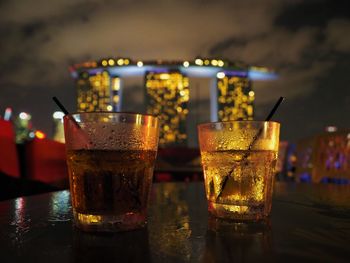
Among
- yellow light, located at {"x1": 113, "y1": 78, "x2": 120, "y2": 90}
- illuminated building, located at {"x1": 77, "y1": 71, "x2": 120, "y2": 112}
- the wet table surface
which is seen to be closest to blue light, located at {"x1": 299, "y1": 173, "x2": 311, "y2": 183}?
the wet table surface

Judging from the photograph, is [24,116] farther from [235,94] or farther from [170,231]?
[170,231]

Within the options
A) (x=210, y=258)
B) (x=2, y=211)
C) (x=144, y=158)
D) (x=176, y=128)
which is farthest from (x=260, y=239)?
(x=176, y=128)

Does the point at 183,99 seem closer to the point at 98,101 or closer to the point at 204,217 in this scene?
the point at 98,101

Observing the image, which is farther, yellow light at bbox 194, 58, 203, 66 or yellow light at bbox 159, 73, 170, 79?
yellow light at bbox 159, 73, 170, 79

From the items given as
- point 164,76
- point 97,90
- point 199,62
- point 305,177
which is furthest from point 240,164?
point 97,90

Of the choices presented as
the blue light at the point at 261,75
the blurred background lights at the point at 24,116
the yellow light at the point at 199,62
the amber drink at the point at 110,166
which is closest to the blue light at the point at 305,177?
the amber drink at the point at 110,166

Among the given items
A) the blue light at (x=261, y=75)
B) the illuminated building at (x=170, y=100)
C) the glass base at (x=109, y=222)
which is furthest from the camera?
the blue light at (x=261, y=75)

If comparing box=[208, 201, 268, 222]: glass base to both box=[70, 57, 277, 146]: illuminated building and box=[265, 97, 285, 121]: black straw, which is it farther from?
box=[70, 57, 277, 146]: illuminated building

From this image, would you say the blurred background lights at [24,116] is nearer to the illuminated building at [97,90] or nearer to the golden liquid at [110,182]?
the illuminated building at [97,90]
